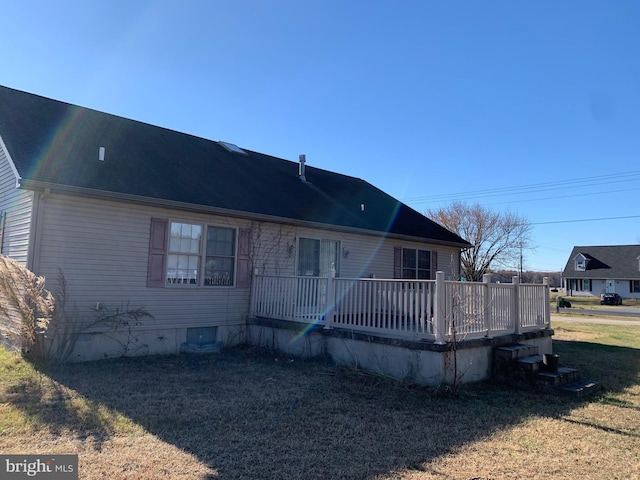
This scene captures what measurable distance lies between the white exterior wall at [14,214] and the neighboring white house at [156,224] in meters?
0.04

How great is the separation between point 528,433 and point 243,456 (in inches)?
121

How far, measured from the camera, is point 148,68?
10.3m

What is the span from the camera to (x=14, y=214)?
8234 millimetres

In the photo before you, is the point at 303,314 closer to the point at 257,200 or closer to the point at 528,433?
the point at 257,200

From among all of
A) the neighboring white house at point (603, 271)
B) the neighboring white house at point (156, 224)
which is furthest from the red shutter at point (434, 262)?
the neighboring white house at point (603, 271)

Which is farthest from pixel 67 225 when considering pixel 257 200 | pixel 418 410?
pixel 418 410

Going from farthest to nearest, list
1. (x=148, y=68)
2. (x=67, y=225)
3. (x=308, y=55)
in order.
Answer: (x=308, y=55) < (x=148, y=68) < (x=67, y=225)

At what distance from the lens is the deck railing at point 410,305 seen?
6598 mm

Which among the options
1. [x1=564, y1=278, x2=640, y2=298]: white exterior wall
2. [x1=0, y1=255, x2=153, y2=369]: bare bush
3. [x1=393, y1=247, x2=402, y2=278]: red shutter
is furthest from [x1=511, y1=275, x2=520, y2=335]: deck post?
[x1=564, y1=278, x2=640, y2=298]: white exterior wall

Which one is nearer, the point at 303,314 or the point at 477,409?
the point at 477,409

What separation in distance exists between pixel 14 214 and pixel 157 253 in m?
2.76

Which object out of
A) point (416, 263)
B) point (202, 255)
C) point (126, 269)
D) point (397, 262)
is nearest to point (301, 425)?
point (126, 269)

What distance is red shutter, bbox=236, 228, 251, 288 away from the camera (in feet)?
32.1

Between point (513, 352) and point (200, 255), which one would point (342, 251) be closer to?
point (200, 255)
